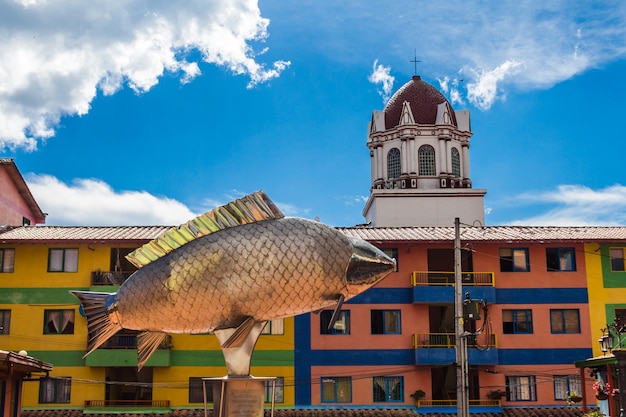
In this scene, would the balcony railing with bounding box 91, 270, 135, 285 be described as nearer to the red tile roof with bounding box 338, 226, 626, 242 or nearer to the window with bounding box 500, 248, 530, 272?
the red tile roof with bounding box 338, 226, 626, 242

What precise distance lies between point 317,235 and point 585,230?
2487cm

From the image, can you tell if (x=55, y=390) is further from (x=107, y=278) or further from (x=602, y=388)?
(x=602, y=388)

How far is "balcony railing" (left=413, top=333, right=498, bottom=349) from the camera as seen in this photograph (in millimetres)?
32438

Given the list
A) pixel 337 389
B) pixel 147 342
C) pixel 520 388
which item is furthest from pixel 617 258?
pixel 147 342

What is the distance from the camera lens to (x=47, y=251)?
111ft

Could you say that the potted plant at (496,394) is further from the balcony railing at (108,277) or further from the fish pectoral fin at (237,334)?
the fish pectoral fin at (237,334)

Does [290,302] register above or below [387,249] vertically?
below

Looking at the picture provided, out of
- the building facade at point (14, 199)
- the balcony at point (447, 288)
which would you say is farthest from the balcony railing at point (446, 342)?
the building facade at point (14, 199)

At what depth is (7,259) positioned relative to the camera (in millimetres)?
33750

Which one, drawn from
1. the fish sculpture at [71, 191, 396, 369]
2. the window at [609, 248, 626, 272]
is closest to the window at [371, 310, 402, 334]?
the window at [609, 248, 626, 272]

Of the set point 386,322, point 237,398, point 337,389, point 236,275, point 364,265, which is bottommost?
point 237,398

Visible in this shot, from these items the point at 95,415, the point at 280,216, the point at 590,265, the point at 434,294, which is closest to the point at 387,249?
the point at 434,294

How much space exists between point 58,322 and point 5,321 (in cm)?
213

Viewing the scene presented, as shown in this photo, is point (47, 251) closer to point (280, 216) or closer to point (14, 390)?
point (14, 390)
